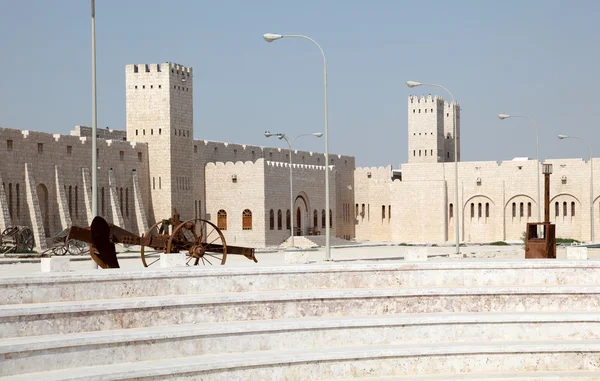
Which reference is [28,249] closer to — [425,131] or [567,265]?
[567,265]

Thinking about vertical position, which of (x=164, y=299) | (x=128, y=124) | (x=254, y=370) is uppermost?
(x=128, y=124)

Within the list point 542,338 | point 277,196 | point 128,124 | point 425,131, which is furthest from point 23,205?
point 425,131

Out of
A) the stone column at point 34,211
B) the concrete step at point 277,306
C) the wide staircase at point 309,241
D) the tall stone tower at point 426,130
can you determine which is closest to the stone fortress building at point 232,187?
the stone column at point 34,211

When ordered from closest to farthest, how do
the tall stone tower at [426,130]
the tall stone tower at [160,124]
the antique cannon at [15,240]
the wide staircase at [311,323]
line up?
the wide staircase at [311,323], the antique cannon at [15,240], the tall stone tower at [160,124], the tall stone tower at [426,130]

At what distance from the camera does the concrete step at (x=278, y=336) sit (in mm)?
12961

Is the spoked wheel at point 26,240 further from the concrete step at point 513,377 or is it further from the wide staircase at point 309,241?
the concrete step at point 513,377

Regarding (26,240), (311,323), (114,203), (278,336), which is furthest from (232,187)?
(278,336)

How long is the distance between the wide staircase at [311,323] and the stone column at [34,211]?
2868 centimetres

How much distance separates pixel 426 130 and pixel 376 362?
215 ft

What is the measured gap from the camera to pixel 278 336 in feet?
48.2

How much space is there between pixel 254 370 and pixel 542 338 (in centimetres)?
477

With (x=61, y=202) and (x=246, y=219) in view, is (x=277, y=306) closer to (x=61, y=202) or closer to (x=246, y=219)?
Result: (x=61, y=202)

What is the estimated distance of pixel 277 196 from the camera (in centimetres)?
5578

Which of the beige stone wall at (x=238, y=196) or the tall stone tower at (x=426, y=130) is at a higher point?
the tall stone tower at (x=426, y=130)
